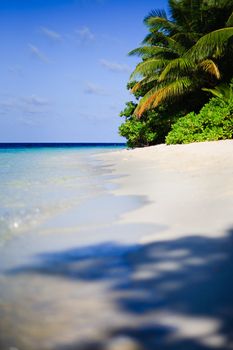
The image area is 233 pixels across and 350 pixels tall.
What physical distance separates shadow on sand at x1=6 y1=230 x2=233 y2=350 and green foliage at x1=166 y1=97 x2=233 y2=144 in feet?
31.8

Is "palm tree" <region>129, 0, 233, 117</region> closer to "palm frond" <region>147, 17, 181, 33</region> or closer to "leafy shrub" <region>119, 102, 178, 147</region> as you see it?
"palm frond" <region>147, 17, 181, 33</region>

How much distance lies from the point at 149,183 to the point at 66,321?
3.59 metres

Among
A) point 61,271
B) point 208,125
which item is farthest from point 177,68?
point 61,271

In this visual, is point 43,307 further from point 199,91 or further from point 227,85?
point 199,91

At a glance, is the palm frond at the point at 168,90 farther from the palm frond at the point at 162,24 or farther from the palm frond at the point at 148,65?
the palm frond at the point at 162,24

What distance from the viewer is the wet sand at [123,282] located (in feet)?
3.82

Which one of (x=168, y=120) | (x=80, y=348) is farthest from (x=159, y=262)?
(x=168, y=120)

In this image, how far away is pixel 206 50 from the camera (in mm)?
12539

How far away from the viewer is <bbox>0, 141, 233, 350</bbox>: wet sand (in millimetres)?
1164

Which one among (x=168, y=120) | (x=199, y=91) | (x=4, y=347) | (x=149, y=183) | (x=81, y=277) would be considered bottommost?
(x=4, y=347)

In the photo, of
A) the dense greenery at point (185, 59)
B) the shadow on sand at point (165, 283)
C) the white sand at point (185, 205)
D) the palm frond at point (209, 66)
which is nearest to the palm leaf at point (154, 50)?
the dense greenery at point (185, 59)

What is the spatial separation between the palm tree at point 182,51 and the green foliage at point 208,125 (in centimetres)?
159

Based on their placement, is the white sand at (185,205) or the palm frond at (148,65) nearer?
the white sand at (185,205)

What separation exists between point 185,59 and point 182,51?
6.35 feet
